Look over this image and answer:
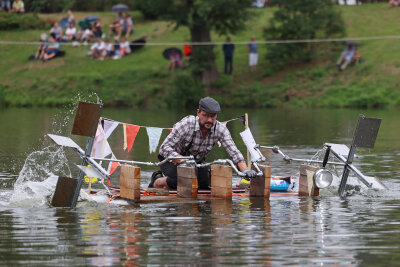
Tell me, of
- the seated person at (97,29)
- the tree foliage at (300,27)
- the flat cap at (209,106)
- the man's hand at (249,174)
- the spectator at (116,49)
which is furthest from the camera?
the seated person at (97,29)

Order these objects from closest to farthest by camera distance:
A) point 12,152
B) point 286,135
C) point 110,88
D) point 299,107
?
1. point 12,152
2. point 286,135
3. point 299,107
4. point 110,88

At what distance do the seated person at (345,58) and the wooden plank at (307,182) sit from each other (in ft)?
103

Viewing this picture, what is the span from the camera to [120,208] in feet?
46.4

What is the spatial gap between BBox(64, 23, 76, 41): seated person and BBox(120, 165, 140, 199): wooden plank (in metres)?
39.3

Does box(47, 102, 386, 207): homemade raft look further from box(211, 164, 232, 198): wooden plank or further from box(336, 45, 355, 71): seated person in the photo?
box(336, 45, 355, 71): seated person

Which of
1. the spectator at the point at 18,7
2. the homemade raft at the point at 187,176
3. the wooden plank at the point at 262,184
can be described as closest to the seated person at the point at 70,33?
the spectator at the point at 18,7

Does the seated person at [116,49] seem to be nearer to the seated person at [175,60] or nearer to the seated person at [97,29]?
the seated person at [97,29]

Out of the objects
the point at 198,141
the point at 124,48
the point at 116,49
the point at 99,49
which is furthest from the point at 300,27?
the point at 198,141

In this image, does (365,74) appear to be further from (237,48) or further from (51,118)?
(51,118)

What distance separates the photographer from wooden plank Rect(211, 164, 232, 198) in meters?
14.7

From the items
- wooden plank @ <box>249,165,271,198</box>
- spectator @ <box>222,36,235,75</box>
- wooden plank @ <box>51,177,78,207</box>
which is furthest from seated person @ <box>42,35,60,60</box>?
wooden plank @ <box>51,177,78,207</box>

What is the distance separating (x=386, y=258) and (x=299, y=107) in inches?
1365

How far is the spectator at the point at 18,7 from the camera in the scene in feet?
191

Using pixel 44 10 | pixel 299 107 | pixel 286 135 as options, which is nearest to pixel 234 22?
pixel 299 107
